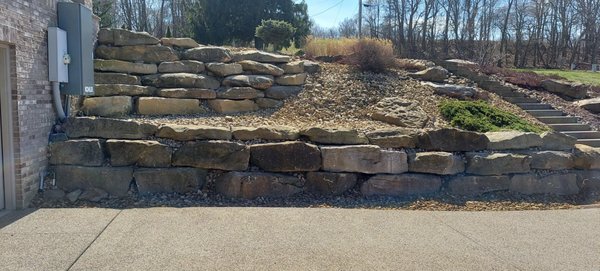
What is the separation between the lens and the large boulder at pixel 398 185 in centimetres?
663

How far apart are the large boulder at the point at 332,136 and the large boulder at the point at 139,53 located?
163 inches

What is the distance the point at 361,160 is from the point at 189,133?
2.50 metres

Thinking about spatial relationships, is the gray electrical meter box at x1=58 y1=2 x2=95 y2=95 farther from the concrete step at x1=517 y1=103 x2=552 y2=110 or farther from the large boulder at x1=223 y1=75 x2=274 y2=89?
the concrete step at x1=517 y1=103 x2=552 y2=110

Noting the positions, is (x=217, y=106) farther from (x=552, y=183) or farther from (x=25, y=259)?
Answer: (x=552, y=183)

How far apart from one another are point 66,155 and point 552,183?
7196 mm

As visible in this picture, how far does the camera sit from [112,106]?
7.87 metres

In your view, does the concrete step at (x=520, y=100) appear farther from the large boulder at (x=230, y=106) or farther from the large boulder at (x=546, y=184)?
the large boulder at (x=230, y=106)

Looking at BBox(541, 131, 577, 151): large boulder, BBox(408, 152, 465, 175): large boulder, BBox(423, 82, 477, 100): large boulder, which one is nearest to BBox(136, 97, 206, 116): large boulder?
BBox(408, 152, 465, 175): large boulder

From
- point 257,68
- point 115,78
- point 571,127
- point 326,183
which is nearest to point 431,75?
point 571,127

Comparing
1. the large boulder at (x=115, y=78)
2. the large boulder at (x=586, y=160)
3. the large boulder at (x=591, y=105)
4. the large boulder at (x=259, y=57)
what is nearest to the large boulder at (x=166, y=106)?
the large boulder at (x=115, y=78)

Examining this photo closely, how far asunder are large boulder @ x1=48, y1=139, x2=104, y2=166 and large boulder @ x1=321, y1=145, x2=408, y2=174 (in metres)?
3.17

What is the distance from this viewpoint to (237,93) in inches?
350

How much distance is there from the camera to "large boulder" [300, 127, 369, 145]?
6.76 metres

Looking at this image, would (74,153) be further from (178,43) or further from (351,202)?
(178,43)
